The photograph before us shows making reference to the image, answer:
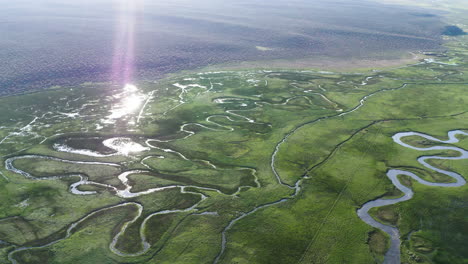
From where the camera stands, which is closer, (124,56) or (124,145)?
(124,145)

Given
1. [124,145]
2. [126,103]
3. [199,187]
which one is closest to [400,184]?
[199,187]

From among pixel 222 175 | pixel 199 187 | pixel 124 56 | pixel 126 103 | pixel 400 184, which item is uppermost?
pixel 124 56

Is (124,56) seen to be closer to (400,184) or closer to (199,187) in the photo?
(199,187)

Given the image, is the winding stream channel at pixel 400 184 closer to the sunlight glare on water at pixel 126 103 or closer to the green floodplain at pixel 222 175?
the green floodplain at pixel 222 175

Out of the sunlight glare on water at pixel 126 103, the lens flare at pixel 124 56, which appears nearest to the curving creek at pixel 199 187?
the sunlight glare on water at pixel 126 103

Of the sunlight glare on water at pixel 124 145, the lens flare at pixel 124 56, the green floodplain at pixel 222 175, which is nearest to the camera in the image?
the green floodplain at pixel 222 175

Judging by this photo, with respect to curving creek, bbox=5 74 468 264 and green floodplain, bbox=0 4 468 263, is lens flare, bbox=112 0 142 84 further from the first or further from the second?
curving creek, bbox=5 74 468 264

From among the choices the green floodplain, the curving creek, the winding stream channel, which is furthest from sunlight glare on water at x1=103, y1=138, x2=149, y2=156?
the winding stream channel

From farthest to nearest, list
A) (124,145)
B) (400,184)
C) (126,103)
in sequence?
1. (126,103)
2. (124,145)
3. (400,184)

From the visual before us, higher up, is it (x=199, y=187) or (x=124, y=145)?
(x=124, y=145)

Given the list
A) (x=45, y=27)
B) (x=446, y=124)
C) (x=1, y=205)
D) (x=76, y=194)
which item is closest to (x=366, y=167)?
(x=446, y=124)
